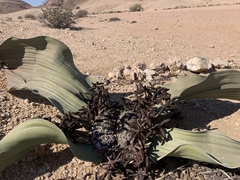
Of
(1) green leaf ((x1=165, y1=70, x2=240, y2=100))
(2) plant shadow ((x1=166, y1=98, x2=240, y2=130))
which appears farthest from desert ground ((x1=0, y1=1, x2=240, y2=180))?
(1) green leaf ((x1=165, y1=70, x2=240, y2=100))

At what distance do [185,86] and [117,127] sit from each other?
423 mm

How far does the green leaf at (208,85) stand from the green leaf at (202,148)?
28cm

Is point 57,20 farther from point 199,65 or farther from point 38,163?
point 38,163

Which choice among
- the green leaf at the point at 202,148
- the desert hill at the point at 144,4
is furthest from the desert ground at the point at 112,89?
the desert hill at the point at 144,4

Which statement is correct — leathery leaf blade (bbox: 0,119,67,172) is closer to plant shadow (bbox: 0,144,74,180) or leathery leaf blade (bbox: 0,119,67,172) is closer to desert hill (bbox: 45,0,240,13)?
plant shadow (bbox: 0,144,74,180)

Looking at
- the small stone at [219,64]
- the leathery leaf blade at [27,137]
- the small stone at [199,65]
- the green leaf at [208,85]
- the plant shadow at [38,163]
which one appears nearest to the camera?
the leathery leaf blade at [27,137]

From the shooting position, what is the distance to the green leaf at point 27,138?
116 centimetres

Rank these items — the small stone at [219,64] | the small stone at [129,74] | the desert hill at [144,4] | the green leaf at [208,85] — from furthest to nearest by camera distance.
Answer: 1. the desert hill at [144,4]
2. the small stone at [219,64]
3. the small stone at [129,74]
4. the green leaf at [208,85]

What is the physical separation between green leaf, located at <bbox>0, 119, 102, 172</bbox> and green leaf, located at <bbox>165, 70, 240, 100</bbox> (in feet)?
2.00

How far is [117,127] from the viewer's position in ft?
4.49

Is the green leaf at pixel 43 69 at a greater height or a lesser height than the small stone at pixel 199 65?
greater

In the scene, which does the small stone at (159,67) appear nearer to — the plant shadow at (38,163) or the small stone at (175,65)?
the small stone at (175,65)

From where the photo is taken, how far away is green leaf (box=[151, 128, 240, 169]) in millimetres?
1166

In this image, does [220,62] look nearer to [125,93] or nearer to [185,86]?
[125,93]
